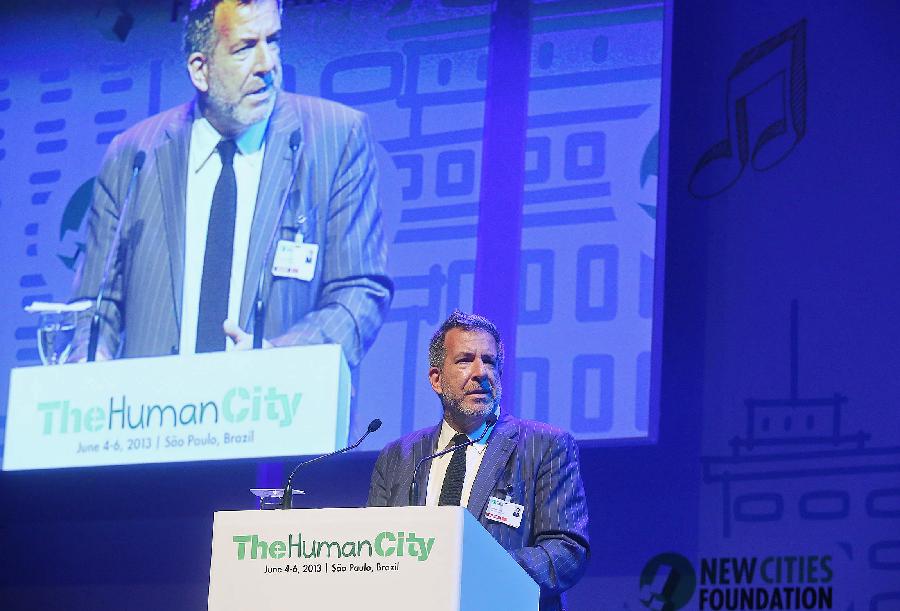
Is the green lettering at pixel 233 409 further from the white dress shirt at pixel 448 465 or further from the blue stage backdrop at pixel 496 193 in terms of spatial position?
the white dress shirt at pixel 448 465

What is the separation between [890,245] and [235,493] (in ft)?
9.07

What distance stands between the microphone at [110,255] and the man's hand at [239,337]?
624mm

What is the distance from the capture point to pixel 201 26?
621 centimetres

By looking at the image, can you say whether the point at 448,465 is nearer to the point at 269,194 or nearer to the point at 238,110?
the point at 269,194

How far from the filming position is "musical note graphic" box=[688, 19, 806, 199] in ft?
17.6

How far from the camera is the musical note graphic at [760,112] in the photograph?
536 centimetres

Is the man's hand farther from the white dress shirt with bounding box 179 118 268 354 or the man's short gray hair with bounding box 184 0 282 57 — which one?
the man's short gray hair with bounding box 184 0 282 57

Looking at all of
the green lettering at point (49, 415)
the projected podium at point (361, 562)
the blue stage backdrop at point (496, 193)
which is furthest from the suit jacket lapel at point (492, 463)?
the green lettering at point (49, 415)

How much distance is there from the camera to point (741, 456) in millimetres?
5145

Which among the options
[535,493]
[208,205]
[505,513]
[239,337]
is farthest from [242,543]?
[208,205]

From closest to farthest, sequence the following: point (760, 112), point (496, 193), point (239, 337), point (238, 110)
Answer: point (760, 112) → point (496, 193) → point (239, 337) → point (238, 110)

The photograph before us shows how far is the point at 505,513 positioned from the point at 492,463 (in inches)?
5.9

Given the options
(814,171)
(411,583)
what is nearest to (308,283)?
(814,171)

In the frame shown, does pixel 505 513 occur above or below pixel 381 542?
above
